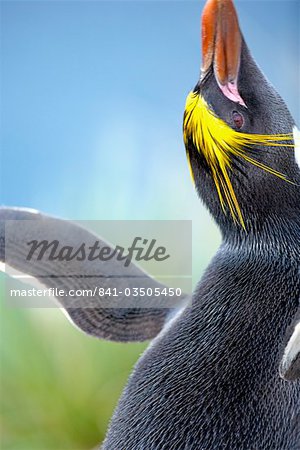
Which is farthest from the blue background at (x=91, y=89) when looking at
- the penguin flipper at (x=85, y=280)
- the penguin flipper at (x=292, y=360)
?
the penguin flipper at (x=292, y=360)

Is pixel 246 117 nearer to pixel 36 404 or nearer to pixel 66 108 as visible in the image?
pixel 66 108

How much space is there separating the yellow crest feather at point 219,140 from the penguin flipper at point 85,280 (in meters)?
0.31

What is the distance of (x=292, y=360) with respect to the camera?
0.70 meters

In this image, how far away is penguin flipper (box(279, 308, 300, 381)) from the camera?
27.7 inches

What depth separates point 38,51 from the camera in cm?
126

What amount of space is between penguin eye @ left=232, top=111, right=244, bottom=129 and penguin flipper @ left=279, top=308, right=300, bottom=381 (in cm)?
27

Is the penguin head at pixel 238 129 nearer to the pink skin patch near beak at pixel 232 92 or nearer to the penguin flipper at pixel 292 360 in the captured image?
the pink skin patch near beak at pixel 232 92

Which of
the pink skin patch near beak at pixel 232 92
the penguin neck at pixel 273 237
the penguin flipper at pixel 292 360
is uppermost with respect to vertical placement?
the pink skin patch near beak at pixel 232 92

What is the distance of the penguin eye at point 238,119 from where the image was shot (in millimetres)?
793

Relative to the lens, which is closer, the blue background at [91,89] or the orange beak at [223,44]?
the orange beak at [223,44]

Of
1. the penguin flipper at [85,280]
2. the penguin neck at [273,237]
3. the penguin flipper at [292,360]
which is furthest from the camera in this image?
the penguin flipper at [85,280]

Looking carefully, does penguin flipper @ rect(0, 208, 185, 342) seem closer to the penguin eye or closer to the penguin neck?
the penguin neck

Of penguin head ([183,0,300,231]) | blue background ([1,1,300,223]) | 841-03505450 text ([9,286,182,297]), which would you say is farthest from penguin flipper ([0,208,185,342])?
penguin head ([183,0,300,231])

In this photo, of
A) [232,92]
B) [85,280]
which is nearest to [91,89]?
[85,280]
